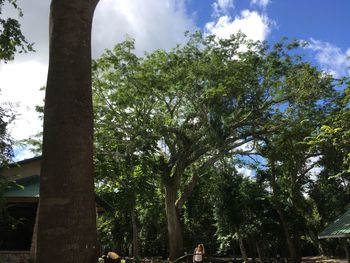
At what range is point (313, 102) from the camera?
23250 mm

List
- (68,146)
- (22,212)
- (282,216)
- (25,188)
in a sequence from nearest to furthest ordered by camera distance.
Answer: (68,146)
(25,188)
(22,212)
(282,216)

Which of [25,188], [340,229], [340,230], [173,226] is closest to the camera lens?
[25,188]

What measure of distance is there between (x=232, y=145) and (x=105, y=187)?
10.5m

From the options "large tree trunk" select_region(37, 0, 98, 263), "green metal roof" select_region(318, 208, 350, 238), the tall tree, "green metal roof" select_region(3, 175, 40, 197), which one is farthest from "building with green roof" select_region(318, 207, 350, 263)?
"large tree trunk" select_region(37, 0, 98, 263)

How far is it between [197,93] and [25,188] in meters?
11.4

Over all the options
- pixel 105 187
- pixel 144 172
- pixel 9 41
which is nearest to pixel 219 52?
pixel 144 172

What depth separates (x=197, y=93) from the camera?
23.1m

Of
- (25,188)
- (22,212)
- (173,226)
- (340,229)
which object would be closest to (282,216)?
(173,226)

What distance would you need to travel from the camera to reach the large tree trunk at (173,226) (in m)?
25.5

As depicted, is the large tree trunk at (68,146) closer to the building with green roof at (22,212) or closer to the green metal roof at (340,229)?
the building with green roof at (22,212)

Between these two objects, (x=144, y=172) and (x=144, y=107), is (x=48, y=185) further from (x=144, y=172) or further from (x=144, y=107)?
(x=144, y=172)

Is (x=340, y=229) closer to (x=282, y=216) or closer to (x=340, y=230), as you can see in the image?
(x=340, y=230)

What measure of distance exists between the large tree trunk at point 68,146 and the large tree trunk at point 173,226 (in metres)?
22.2

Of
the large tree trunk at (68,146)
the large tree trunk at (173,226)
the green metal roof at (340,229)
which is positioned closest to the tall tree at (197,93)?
the large tree trunk at (173,226)
